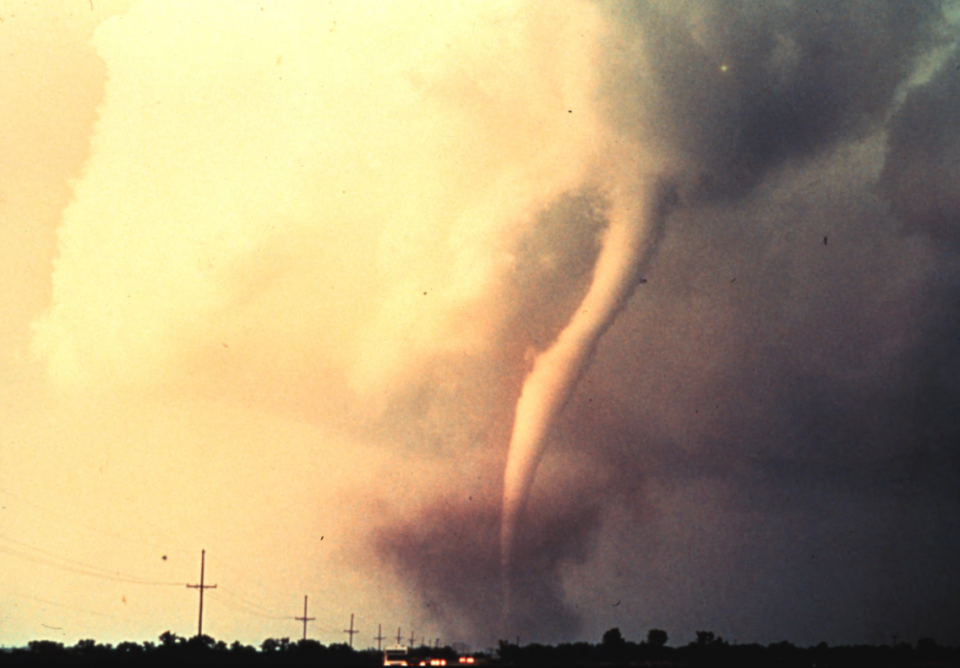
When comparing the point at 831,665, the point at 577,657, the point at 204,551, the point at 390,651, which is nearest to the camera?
the point at 390,651

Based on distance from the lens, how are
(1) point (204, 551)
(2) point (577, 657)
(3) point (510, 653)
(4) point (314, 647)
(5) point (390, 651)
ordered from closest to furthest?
(5) point (390, 651), (2) point (577, 657), (3) point (510, 653), (1) point (204, 551), (4) point (314, 647)

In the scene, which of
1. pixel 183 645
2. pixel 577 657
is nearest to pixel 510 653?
pixel 577 657

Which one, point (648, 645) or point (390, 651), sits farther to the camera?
point (648, 645)

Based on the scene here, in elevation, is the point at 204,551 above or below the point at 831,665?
above

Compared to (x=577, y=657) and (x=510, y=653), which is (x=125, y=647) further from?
(x=577, y=657)

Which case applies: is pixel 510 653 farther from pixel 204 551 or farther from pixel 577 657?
pixel 204 551

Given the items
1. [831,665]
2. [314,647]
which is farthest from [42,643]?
[831,665]
